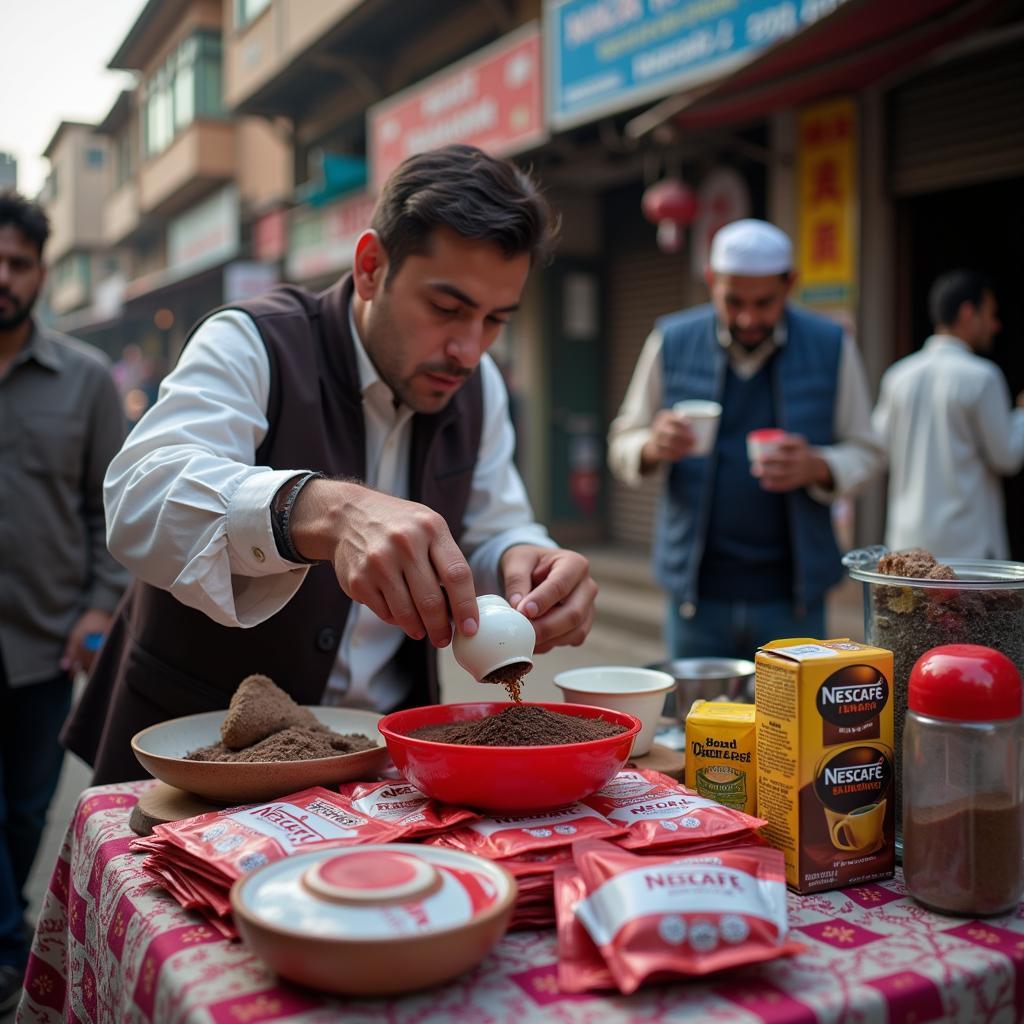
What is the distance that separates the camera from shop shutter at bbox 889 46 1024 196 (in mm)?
5758

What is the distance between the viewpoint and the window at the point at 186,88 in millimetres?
21203

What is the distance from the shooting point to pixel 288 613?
6.70 feet

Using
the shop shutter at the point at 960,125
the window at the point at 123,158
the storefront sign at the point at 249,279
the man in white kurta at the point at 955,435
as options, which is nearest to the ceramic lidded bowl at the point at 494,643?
the man in white kurta at the point at 955,435

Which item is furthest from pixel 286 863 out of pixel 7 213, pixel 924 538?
pixel 924 538

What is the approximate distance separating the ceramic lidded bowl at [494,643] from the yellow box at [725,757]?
28 centimetres

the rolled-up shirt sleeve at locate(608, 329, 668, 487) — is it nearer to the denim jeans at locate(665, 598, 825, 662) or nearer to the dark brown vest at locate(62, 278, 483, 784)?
the denim jeans at locate(665, 598, 825, 662)

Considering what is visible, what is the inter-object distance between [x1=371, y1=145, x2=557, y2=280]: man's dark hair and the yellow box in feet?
3.21

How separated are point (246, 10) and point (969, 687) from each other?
18.6 meters

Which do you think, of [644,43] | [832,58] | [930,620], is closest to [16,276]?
[930,620]

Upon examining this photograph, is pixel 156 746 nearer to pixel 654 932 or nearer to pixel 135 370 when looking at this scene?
pixel 654 932

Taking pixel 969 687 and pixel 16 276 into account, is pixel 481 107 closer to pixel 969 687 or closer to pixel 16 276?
pixel 16 276

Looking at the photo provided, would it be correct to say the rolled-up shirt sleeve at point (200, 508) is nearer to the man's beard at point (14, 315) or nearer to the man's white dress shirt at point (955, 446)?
the man's beard at point (14, 315)

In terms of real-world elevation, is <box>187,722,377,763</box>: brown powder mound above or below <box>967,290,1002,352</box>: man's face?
below

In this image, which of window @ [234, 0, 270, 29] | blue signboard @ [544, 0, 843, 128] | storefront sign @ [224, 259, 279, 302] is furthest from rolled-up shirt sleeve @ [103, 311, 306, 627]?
window @ [234, 0, 270, 29]
